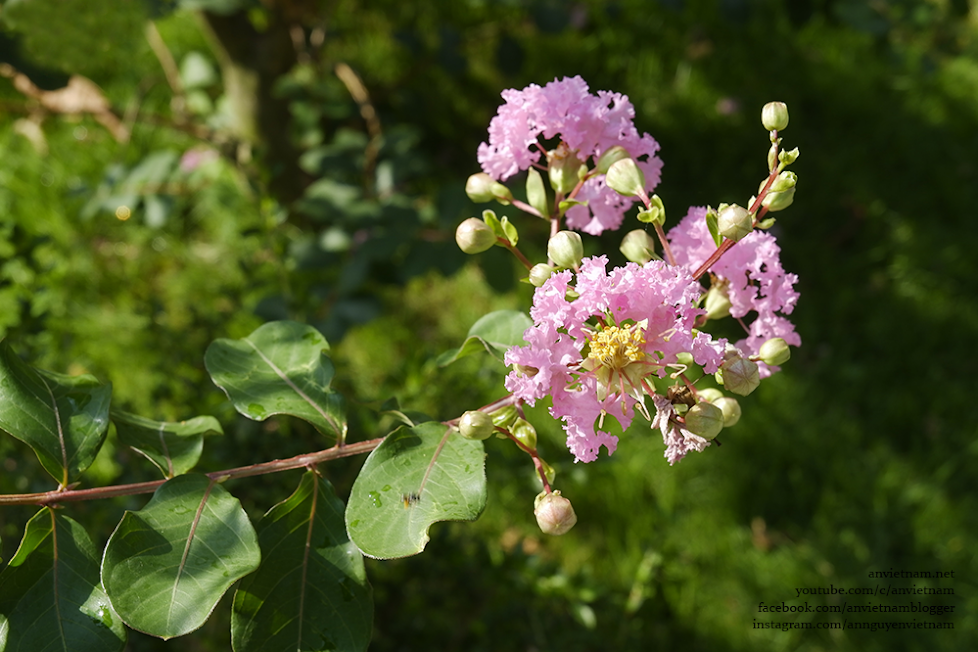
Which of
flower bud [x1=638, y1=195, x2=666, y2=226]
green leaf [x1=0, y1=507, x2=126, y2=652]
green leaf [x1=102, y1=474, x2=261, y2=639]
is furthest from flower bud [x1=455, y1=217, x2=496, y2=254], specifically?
green leaf [x1=0, y1=507, x2=126, y2=652]

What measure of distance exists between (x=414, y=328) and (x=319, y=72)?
0.93 metres

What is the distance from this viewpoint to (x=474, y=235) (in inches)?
38.6

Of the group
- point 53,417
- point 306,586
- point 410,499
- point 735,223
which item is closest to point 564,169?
point 735,223

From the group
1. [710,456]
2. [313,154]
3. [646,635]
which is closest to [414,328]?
[313,154]

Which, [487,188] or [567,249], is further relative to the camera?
[487,188]

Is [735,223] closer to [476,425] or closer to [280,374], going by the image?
[476,425]

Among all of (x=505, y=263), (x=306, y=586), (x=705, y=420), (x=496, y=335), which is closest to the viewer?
(x=705, y=420)

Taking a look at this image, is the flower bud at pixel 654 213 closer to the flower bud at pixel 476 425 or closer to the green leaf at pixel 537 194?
the green leaf at pixel 537 194

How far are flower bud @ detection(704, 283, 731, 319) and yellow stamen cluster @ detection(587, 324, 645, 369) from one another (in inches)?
7.6

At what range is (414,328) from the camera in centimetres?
273

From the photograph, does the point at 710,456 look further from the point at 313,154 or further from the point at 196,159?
the point at 196,159

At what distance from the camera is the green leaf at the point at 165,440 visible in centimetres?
98

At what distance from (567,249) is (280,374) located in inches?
17.8

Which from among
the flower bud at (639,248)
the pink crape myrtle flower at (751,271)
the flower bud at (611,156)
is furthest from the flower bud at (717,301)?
the flower bud at (611,156)
